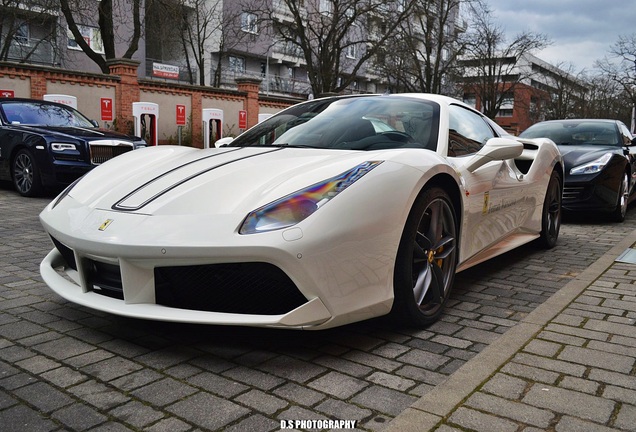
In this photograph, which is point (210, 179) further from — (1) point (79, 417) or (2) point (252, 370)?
(1) point (79, 417)

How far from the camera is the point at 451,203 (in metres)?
3.32

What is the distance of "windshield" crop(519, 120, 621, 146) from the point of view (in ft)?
26.7

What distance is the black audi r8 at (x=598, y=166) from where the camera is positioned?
7.17 m

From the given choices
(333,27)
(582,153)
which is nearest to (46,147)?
(582,153)

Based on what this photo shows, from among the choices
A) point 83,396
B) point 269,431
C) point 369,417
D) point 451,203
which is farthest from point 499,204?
point 83,396

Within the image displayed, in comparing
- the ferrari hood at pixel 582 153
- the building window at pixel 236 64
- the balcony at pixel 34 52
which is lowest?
the ferrari hood at pixel 582 153

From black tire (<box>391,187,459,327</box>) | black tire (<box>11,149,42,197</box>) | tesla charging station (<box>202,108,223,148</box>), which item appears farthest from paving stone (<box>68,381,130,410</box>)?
tesla charging station (<box>202,108,223,148</box>)

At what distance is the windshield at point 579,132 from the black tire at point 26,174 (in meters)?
6.90

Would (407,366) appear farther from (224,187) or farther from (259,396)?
(224,187)

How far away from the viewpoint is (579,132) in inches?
330

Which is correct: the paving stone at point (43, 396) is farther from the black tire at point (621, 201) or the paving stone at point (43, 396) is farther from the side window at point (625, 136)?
the side window at point (625, 136)

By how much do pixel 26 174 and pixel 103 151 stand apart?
3.84 feet

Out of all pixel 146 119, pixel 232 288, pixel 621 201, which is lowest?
pixel 621 201

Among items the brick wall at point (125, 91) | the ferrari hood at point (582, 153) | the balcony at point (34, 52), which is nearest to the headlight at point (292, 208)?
the ferrari hood at point (582, 153)
